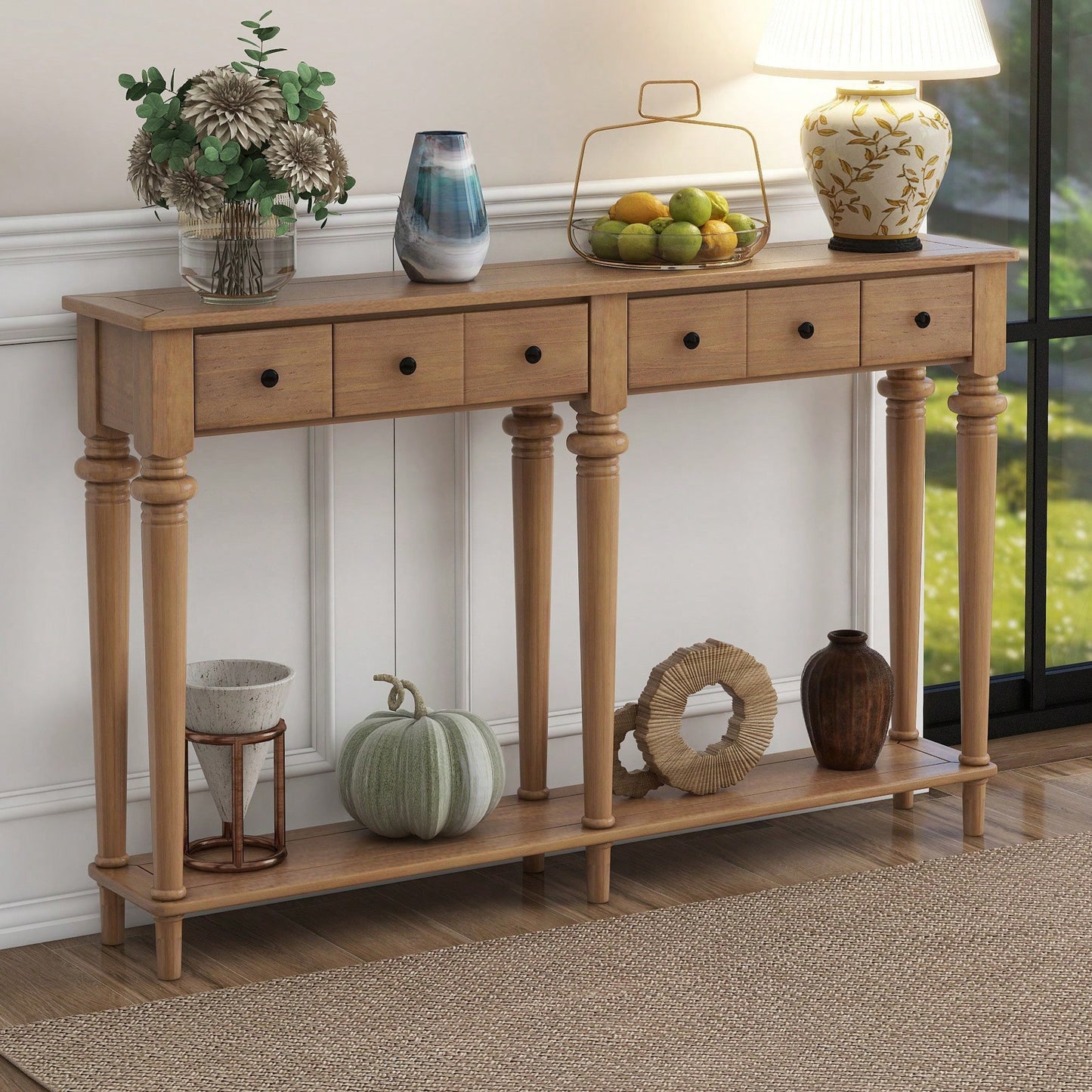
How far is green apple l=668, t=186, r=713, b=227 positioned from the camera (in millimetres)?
2773

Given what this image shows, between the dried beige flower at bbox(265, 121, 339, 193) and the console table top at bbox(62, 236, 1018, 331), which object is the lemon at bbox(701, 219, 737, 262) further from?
the dried beige flower at bbox(265, 121, 339, 193)

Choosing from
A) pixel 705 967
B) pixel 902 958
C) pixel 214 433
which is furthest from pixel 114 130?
pixel 902 958

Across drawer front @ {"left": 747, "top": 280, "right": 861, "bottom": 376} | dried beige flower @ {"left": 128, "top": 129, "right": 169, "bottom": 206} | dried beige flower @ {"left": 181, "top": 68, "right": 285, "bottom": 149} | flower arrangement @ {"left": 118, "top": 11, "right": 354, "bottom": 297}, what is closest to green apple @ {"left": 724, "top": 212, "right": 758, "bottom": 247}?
drawer front @ {"left": 747, "top": 280, "right": 861, "bottom": 376}

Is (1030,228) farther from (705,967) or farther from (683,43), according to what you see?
(705,967)

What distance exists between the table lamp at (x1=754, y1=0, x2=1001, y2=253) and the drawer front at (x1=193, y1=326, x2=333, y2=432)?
927 millimetres

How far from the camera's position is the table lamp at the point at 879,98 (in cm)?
286

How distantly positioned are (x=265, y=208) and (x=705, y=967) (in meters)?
1.21

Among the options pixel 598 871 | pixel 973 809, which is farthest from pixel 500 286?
pixel 973 809

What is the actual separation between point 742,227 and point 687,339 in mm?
234

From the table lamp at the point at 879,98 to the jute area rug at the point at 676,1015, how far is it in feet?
3.52

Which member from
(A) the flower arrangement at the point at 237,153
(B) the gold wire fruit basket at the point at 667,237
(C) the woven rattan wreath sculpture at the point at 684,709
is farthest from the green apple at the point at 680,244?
(C) the woven rattan wreath sculpture at the point at 684,709

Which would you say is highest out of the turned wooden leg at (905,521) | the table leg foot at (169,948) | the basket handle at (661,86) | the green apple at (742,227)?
the basket handle at (661,86)

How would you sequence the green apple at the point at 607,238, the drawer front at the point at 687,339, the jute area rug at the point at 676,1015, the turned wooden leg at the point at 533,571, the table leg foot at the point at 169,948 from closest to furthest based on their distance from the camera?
1. the jute area rug at the point at 676,1015
2. the table leg foot at the point at 169,948
3. the drawer front at the point at 687,339
4. the green apple at the point at 607,238
5. the turned wooden leg at the point at 533,571

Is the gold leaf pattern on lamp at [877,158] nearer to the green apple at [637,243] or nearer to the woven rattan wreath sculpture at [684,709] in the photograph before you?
the green apple at [637,243]
